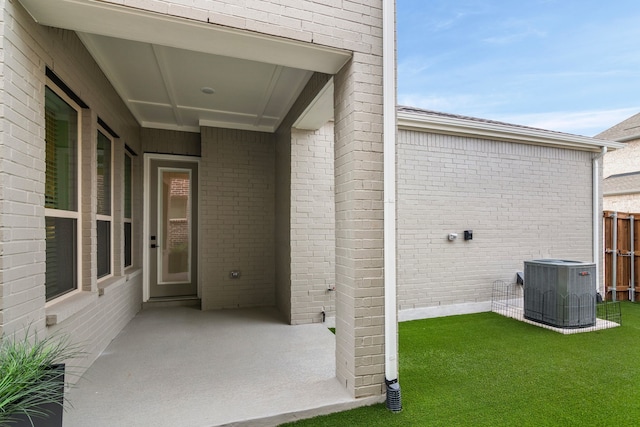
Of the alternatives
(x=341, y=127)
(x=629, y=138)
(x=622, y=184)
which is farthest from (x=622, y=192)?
(x=341, y=127)

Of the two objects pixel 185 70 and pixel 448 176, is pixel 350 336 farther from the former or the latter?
pixel 448 176

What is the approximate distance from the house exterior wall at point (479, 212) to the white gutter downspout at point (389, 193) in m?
2.22

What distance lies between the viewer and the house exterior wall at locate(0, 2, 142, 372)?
1716mm

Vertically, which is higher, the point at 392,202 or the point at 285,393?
the point at 392,202

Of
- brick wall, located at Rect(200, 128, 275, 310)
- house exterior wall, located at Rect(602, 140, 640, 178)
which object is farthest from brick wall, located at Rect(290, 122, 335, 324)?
house exterior wall, located at Rect(602, 140, 640, 178)

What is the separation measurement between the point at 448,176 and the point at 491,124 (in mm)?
1106

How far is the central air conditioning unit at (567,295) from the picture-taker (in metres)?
4.01

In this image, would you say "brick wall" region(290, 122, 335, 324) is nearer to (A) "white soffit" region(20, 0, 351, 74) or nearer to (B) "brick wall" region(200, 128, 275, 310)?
(B) "brick wall" region(200, 128, 275, 310)

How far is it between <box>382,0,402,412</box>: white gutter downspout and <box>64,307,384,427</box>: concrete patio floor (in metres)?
0.38

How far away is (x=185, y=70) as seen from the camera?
3.22m

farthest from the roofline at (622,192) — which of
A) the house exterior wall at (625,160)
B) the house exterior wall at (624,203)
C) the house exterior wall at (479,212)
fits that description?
the house exterior wall at (479,212)

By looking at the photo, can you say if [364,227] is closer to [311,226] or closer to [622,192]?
[311,226]

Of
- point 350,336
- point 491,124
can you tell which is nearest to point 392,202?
point 350,336

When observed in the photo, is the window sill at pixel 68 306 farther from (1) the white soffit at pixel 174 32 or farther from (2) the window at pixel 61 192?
(1) the white soffit at pixel 174 32
